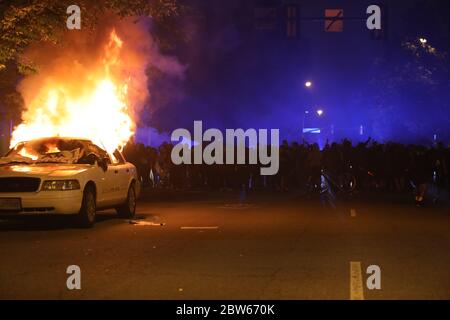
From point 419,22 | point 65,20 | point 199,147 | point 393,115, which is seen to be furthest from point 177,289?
point 393,115

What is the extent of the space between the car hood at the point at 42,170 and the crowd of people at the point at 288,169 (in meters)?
13.3

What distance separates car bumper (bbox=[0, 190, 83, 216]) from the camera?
13039 millimetres

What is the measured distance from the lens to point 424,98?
1837 inches

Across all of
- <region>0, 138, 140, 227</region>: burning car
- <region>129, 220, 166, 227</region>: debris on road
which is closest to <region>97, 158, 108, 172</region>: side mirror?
<region>0, 138, 140, 227</region>: burning car

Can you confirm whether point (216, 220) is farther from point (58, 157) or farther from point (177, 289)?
point (177, 289)

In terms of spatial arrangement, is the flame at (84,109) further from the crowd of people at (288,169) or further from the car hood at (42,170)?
the crowd of people at (288,169)

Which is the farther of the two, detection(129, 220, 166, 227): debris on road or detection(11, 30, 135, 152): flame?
detection(11, 30, 135, 152): flame

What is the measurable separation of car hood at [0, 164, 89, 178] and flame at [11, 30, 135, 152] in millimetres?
4702

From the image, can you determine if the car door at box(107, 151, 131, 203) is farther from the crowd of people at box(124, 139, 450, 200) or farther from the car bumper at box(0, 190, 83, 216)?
the crowd of people at box(124, 139, 450, 200)

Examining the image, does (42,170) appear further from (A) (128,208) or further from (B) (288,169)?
(B) (288,169)

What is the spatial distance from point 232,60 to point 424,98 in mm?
12612

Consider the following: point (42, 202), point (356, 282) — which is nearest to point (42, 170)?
point (42, 202)

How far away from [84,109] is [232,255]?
1012 cm

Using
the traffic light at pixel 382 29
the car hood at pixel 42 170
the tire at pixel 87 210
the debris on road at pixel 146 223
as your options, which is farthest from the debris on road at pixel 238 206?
the traffic light at pixel 382 29
